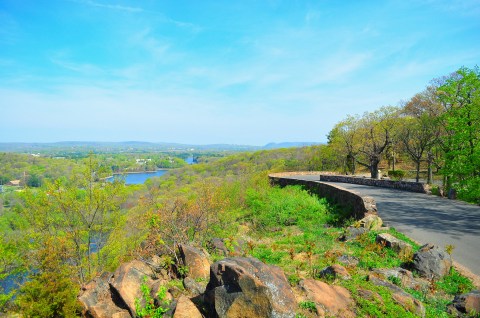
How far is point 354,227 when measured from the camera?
41.1ft

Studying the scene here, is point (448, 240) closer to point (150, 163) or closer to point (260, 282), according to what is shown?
point (260, 282)

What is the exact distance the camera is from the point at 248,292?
486 centimetres

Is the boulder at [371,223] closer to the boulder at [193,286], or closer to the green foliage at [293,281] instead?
the green foliage at [293,281]

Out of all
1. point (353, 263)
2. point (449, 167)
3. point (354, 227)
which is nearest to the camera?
point (353, 263)

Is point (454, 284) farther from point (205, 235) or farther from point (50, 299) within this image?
point (50, 299)

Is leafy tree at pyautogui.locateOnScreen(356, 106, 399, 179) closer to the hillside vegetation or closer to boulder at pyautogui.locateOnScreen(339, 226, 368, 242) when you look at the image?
the hillside vegetation

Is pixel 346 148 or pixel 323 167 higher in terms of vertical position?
pixel 346 148

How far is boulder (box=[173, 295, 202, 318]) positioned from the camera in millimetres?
5112

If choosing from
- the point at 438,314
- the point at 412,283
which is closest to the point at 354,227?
the point at 412,283

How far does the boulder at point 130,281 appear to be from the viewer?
5992mm

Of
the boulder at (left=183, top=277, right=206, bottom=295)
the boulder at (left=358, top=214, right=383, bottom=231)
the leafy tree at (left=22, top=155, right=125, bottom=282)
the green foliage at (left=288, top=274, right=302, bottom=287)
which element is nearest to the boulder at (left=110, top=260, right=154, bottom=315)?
the boulder at (left=183, top=277, right=206, bottom=295)

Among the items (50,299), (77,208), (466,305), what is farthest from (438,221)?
(77,208)

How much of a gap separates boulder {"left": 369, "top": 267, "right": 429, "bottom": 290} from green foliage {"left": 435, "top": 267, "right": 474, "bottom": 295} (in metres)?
0.39

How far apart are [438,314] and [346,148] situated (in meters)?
39.9
